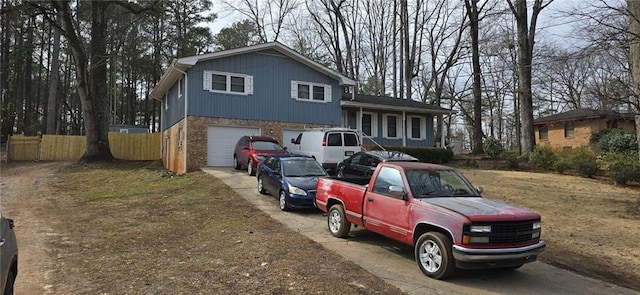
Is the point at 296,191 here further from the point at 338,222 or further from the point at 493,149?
the point at 493,149

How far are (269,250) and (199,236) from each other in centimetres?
201

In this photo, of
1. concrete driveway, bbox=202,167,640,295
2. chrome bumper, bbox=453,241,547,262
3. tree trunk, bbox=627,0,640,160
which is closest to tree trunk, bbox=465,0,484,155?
tree trunk, bbox=627,0,640,160

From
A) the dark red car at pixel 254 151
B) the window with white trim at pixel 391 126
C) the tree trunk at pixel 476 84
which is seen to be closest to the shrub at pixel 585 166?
the window with white trim at pixel 391 126

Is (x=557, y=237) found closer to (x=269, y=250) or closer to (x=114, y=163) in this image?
(x=269, y=250)

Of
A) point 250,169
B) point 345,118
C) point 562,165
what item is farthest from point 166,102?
point 562,165

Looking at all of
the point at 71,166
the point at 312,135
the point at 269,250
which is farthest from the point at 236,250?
the point at 71,166

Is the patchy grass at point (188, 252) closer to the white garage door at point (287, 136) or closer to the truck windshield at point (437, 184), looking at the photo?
the truck windshield at point (437, 184)

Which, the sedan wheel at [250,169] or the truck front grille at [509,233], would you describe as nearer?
the truck front grille at [509,233]

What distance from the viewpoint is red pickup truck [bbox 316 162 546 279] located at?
5.64 meters

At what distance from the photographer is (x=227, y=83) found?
20266 mm

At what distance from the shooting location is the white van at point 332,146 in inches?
645

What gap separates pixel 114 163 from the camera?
25078 mm

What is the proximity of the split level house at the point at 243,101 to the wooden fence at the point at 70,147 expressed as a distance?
253 inches

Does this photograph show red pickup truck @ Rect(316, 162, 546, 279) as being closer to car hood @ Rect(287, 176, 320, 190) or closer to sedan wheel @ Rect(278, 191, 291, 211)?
car hood @ Rect(287, 176, 320, 190)
